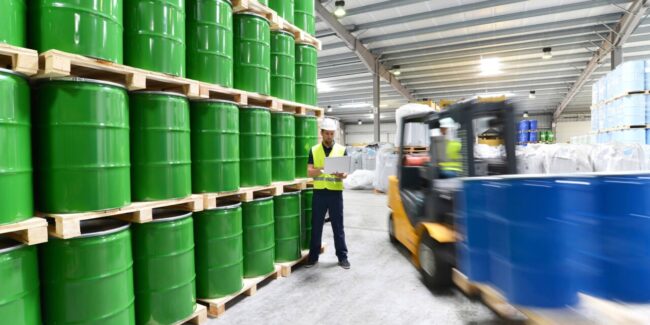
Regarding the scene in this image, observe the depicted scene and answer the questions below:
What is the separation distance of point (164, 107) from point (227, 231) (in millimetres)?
1204

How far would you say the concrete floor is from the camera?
312 centimetres

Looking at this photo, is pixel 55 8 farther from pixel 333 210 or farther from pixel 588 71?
pixel 588 71

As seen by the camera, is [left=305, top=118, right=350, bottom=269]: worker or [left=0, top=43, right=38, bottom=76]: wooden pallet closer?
[left=0, top=43, right=38, bottom=76]: wooden pallet

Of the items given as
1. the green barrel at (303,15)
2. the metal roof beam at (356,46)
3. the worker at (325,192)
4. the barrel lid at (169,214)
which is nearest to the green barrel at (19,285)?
the barrel lid at (169,214)

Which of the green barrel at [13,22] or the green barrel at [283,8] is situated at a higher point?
the green barrel at [283,8]

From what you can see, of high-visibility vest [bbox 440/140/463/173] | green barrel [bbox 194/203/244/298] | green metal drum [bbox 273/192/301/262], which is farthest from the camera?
green metal drum [bbox 273/192/301/262]

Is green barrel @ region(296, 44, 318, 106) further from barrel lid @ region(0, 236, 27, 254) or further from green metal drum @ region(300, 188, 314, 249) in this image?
barrel lid @ region(0, 236, 27, 254)

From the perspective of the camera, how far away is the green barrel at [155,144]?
2686 mm

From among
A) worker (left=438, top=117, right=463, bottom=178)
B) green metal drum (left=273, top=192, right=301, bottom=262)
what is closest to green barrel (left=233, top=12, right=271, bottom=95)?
green metal drum (left=273, top=192, right=301, bottom=262)

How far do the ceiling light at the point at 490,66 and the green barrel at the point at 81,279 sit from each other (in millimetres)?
13328

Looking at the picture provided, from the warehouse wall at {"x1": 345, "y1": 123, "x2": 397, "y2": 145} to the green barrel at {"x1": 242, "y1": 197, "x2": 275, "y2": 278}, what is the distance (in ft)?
95.1

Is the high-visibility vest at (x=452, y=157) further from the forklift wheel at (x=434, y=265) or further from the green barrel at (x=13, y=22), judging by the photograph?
the green barrel at (x=13, y=22)

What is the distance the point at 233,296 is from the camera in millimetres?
3320

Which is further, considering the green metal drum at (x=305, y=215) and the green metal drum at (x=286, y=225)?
the green metal drum at (x=305, y=215)
